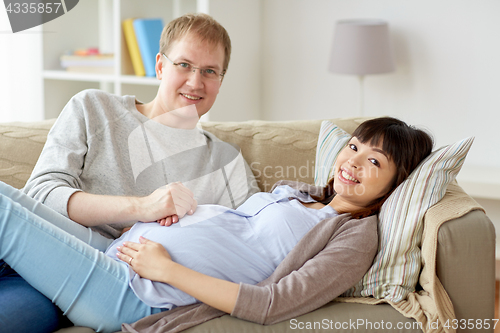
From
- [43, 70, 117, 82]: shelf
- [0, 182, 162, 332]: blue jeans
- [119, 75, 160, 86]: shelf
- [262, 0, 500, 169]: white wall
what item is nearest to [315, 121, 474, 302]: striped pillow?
[0, 182, 162, 332]: blue jeans

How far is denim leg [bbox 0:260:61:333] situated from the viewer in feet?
3.27

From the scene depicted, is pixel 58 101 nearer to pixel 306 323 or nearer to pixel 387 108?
pixel 387 108

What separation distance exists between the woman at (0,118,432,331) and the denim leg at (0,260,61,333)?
3cm

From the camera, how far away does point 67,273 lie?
1.08 meters

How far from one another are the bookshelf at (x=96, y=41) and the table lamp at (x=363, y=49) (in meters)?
0.87

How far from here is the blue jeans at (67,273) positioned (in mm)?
Result: 1075

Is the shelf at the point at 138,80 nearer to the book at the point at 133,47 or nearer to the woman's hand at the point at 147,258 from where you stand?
the book at the point at 133,47

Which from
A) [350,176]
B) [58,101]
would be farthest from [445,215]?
[58,101]

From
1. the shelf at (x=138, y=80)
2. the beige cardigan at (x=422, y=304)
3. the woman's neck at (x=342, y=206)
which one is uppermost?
the shelf at (x=138, y=80)

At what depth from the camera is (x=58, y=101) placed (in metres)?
3.17

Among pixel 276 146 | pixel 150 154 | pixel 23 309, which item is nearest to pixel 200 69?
pixel 150 154

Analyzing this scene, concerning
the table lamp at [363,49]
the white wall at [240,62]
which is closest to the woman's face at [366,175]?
the table lamp at [363,49]

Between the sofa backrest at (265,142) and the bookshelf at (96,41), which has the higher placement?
the bookshelf at (96,41)

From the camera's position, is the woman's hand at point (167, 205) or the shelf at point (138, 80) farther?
the shelf at point (138, 80)
